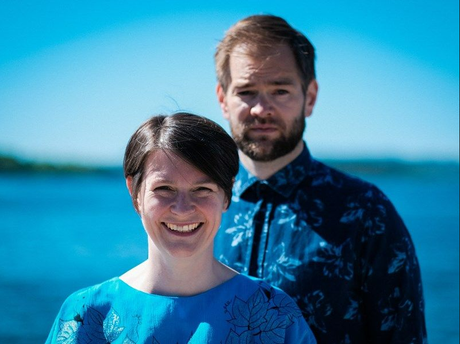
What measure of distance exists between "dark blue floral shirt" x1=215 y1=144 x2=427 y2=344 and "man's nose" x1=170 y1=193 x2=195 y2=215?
67 cm

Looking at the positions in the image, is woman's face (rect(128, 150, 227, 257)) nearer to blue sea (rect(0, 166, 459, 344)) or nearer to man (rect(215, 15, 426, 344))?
man (rect(215, 15, 426, 344))

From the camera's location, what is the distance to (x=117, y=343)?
178 cm

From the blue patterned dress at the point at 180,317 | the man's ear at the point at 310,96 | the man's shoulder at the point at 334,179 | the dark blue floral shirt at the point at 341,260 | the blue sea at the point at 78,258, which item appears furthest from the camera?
the blue sea at the point at 78,258

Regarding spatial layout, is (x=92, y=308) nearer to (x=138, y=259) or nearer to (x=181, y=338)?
(x=181, y=338)

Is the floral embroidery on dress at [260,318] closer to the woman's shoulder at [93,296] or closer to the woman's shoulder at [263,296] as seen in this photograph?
the woman's shoulder at [263,296]

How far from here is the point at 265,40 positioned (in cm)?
251

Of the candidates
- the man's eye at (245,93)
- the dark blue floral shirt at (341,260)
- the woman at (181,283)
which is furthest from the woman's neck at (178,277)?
the man's eye at (245,93)

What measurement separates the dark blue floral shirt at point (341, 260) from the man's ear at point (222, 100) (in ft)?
1.66

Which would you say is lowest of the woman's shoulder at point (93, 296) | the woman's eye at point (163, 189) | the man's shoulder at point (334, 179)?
the woman's shoulder at point (93, 296)

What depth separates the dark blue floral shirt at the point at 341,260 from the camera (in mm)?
2262

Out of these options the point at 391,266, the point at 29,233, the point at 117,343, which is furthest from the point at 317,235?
the point at 29,233

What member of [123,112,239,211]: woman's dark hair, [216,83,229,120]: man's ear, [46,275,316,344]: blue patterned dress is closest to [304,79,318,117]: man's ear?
[216,83,229,120]: man's ear

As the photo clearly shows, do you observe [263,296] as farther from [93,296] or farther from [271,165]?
[271,165]

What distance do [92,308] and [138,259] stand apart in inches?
706
